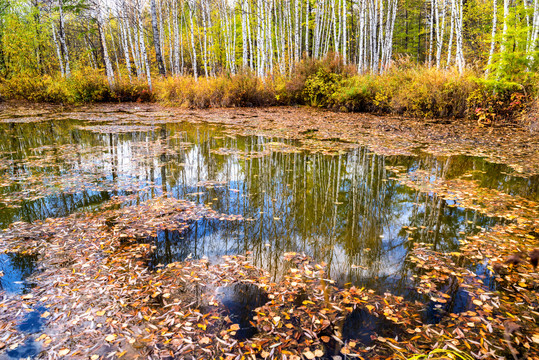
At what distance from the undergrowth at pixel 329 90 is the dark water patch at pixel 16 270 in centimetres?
1465

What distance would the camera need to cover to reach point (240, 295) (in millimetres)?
3172

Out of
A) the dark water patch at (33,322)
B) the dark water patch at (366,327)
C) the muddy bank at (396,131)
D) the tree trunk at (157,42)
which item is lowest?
the dark water patch at (366,327)

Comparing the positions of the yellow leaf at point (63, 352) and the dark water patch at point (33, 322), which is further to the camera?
the dark water patch at point (33, 322)

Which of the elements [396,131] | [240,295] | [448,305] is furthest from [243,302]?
[396,131]

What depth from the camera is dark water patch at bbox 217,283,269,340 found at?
270cm

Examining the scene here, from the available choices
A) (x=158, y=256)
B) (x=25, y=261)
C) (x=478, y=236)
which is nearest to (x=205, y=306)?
(x=158, y=256)

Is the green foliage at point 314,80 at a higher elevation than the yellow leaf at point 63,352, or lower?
higher

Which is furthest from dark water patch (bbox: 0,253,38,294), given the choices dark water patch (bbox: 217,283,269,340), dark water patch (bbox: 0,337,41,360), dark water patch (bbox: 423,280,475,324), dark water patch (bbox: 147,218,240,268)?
dark water patch (bbox: 423,280,475,324)

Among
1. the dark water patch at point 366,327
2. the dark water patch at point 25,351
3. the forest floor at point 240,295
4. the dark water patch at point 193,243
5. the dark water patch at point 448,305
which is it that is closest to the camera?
the dark water patch at point 25,351

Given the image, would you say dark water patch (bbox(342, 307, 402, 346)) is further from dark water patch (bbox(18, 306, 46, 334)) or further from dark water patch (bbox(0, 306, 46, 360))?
dark water patch (bbox(18, 306, 46, 334))

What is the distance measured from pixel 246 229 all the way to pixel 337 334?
2306mm

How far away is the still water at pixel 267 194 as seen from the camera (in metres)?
4.02

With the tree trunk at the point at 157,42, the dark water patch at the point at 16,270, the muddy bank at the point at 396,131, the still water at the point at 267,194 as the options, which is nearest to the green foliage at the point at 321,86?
the muddy bank at the point at 396,131

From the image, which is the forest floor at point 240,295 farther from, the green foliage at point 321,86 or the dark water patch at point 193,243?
the green foliage at point 321,86
